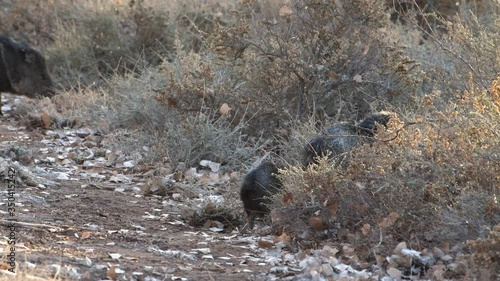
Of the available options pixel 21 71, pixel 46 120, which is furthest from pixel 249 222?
pixel 21 71

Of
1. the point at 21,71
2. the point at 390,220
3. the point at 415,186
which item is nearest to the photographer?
the point at 390,220

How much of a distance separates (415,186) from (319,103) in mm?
3297

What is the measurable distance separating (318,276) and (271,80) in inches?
155

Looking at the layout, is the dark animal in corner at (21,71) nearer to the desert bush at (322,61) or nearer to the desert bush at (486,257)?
the desert bush at (322,61)

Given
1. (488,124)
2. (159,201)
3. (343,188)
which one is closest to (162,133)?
(159,201)

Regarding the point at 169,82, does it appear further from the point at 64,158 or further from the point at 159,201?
the point at 159,201

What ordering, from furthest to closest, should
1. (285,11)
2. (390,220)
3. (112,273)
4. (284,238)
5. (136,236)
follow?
(285,11) < (136,236) < (284,238) < (390,220) < (112,273)

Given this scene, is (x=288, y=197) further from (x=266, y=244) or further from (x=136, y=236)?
(x=136, y=236)

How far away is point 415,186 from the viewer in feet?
18.4

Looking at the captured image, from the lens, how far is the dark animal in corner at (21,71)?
11.7 meters

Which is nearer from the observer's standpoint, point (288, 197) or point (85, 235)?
point (85, 235)

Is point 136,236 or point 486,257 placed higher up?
point 486,257

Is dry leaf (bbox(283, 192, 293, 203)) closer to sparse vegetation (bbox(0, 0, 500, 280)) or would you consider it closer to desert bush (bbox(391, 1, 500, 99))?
sparse vegetation (bbox(0, 0, 500, 280))

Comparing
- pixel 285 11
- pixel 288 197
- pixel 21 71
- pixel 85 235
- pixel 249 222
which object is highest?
pixel 285 11
